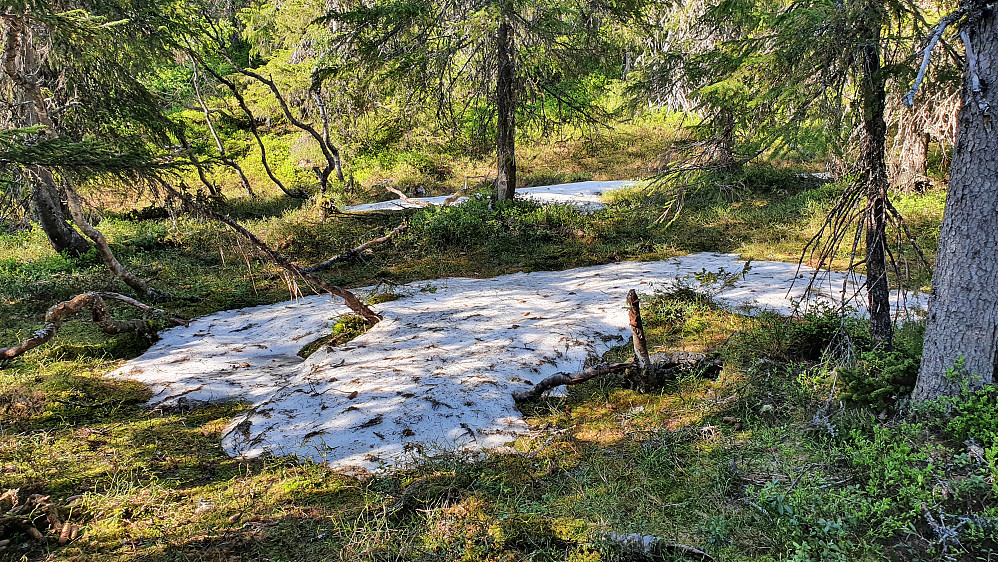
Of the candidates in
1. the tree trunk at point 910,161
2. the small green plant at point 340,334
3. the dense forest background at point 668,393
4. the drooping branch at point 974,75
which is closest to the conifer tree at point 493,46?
the dense forest background at point 668,393

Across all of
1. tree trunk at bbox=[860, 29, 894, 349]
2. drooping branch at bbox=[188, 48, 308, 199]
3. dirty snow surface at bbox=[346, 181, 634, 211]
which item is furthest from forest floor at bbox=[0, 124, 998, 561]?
dirty snow surface at bbox=[346, 181, 634, 211]

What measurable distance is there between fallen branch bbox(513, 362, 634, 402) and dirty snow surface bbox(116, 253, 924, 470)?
Result: 0.44 feet

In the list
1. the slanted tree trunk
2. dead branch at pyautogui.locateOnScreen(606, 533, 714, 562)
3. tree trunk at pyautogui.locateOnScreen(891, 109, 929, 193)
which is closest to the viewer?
dead branch at pyautogui.locateOnScreen(606, 533, 714, 562)

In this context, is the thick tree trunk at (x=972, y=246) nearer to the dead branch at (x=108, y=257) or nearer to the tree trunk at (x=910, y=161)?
the dead branch at (x=108, y=257)

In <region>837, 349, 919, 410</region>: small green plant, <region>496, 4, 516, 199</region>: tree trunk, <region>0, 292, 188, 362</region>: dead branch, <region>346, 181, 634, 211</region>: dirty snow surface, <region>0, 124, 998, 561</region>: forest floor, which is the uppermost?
<region>496, 4, 516, 199</region>: tree trunk

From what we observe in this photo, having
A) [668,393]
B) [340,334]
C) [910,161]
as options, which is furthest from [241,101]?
[910,161]

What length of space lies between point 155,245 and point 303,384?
8.86 m

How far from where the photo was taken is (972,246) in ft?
11.0

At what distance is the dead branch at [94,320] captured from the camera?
5.59m

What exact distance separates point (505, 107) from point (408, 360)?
25.4 feet

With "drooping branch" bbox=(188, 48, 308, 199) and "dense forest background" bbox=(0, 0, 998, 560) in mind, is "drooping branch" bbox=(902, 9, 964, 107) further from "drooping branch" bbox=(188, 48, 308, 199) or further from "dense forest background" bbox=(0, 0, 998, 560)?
"drooping branch" bbox=(188, 48, 308, 199)

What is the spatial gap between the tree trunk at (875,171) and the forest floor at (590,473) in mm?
436

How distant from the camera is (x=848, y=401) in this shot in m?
4.01

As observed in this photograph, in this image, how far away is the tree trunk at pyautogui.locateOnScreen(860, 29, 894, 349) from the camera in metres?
4.05
